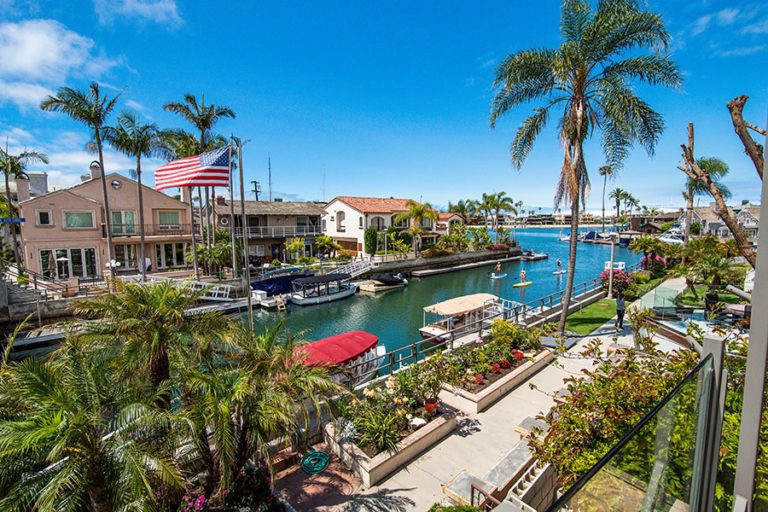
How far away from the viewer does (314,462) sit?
8430 millimetres

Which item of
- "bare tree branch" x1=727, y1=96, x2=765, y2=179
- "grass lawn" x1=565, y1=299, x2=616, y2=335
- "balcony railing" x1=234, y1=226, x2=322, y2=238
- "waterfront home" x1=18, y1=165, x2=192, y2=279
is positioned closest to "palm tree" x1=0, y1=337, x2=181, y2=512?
"bare tree branch" x1=727, y1=96, x2=765, y2=179

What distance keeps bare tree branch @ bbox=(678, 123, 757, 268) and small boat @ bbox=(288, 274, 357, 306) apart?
26.4m

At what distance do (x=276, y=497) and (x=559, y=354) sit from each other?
12.3 m

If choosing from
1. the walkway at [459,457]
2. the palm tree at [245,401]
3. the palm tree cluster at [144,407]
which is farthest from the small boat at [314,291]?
the palm tree at [245,401]

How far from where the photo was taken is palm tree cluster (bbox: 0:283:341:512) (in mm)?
4859

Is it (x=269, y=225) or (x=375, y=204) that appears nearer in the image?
(x=269, y=225)

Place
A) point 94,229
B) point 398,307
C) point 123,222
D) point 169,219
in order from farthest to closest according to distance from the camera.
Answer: point 169,219 < point 123,222 < point 398,307 < point 94,229

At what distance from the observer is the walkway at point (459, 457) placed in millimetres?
7543

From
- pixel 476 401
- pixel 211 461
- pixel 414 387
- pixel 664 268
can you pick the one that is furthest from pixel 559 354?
pixel 664 268

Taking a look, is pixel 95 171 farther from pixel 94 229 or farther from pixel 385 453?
pixel 385 453

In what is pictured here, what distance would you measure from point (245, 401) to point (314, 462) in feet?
9.67

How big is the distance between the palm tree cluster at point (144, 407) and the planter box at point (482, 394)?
4325 mm

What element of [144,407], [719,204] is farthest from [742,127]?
[144,407]

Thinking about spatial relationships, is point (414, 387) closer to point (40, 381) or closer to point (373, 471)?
point (373, 471)
